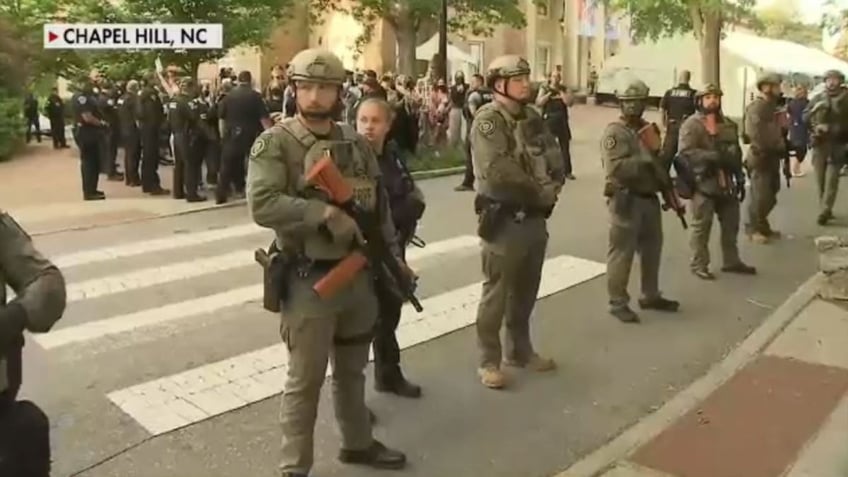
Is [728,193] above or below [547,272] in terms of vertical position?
above

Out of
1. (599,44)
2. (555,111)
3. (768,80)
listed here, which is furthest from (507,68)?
(599,44)

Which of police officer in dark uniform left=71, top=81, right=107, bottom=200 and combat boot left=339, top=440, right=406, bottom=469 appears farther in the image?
police officer in dark uniform left=71, top=81, right=107, bottom=200

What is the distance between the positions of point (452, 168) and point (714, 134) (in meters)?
7.94

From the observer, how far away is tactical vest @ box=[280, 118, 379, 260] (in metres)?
3.64

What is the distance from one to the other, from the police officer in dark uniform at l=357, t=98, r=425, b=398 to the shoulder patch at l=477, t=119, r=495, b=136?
457 millimetres

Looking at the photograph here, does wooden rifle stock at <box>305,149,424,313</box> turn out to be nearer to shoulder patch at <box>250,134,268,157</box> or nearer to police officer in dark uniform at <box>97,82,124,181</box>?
shoulder patch at <box>250,134,268,157</box>

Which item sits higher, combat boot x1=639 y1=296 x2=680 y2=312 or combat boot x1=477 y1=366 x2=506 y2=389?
combat boot x1=639 y1=296 x2=680 y2=312

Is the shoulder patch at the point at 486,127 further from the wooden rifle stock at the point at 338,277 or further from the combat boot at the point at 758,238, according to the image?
the combat boot at the point at 758,238

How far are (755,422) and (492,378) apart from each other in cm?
144

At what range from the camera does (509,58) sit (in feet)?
16.4

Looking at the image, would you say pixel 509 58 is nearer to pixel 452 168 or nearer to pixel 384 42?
pixel 452 168

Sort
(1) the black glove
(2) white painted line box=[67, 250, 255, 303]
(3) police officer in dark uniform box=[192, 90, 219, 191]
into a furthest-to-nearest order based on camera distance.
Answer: (3) police officer in dark uniform box=[192, 90, 219, 191], (2) white painted line box=[67, 250, 255, 303], (1) the black glove

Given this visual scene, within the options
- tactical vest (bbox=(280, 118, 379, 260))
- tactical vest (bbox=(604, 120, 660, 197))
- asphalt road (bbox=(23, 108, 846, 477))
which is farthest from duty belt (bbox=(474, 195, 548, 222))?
tactical vest (bbox=(604, 120, 660, 197))

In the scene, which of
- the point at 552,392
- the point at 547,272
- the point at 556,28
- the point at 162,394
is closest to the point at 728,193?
the point at 547,272
